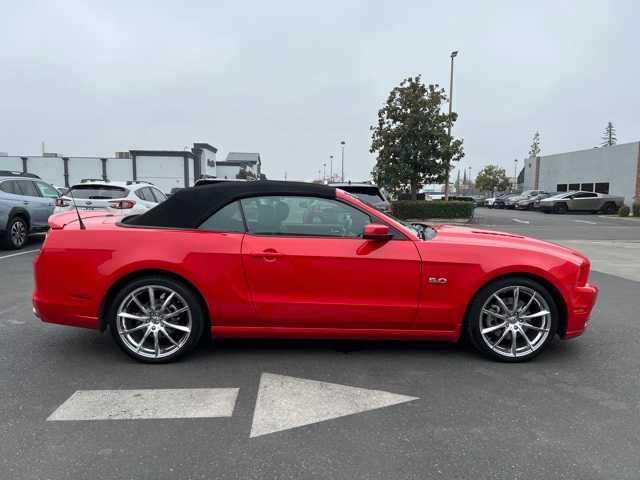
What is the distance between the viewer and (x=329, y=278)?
3.76 metres

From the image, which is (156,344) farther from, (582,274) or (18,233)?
(18,233)

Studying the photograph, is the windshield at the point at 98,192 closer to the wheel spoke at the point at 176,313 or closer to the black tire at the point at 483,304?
the wheel spoke at the point at 176,313

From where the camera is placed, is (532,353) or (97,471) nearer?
(97,471)

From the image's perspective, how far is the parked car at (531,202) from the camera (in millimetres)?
35469

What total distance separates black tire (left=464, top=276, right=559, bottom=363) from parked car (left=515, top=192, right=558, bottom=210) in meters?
33.9

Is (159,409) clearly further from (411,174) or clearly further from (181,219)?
(411,174)

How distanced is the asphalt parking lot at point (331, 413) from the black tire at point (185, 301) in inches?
3.7

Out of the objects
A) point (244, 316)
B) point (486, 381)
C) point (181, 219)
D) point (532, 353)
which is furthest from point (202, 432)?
point (532, 353)

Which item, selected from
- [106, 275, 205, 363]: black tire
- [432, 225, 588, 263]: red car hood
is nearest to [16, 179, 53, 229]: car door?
[106, 275, 205, 363]: black tire

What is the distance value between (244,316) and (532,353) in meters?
2.41

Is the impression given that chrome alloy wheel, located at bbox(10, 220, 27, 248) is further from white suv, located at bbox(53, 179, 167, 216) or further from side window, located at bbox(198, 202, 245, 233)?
side window, located at bbox(198, 202, 245, 233)

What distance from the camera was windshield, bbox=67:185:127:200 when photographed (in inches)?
402

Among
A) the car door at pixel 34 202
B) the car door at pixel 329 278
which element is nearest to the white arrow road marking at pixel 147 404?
the car door at pixel 329 278

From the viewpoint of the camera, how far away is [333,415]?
10.0 ft
